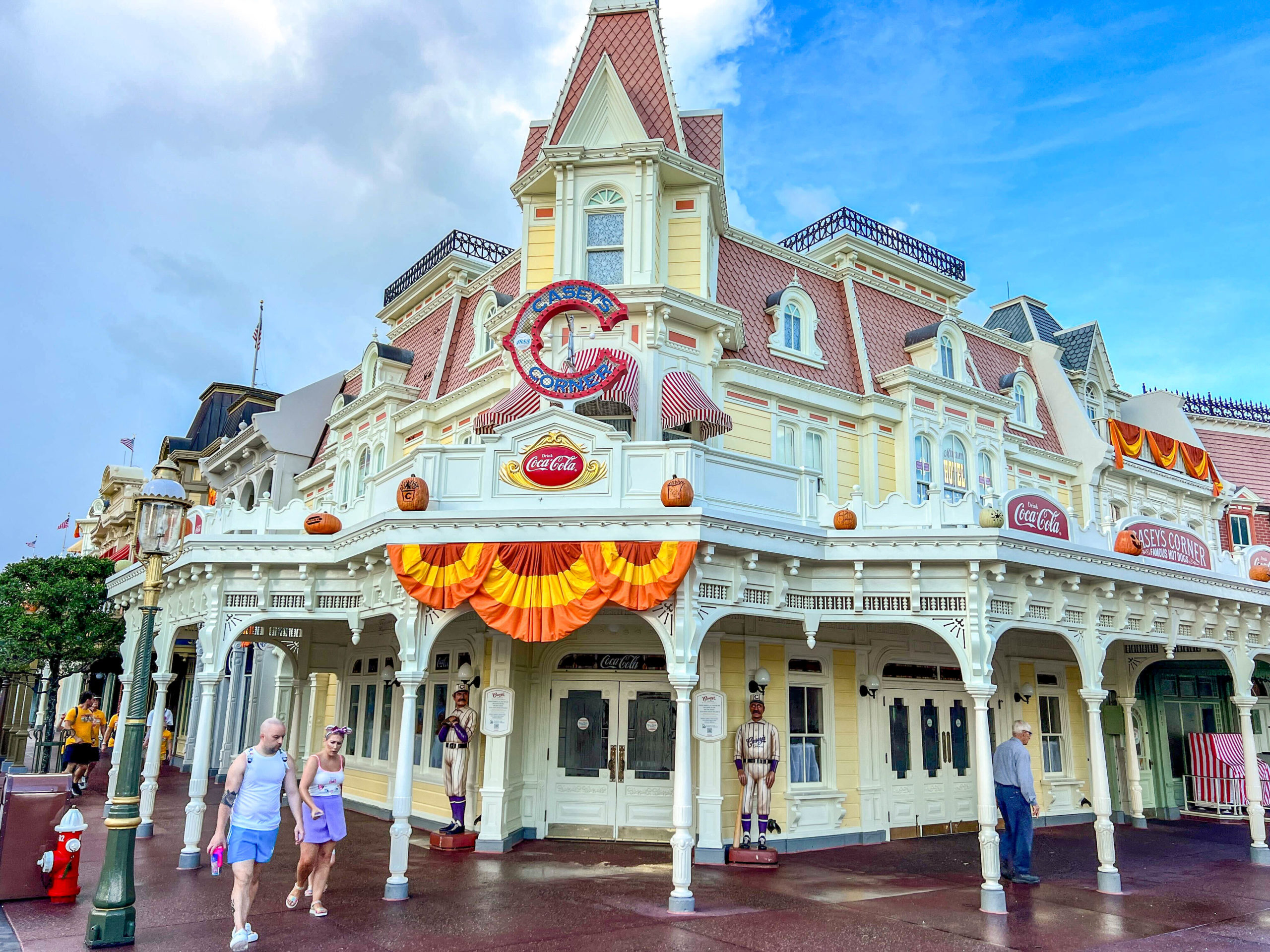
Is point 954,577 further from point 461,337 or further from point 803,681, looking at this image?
point 461,337

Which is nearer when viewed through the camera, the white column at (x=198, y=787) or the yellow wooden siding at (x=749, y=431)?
the white column at (x=198, y=787)

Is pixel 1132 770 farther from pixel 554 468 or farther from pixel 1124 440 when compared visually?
pixel 554 468

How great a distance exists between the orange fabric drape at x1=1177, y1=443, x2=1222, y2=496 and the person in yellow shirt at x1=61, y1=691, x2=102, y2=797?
92.8ft

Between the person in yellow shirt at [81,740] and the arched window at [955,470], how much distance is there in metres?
19.2

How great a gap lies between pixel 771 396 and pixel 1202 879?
994 cm

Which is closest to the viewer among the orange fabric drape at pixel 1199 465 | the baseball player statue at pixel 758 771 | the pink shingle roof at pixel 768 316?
the baseball player statue at pixel 758 771

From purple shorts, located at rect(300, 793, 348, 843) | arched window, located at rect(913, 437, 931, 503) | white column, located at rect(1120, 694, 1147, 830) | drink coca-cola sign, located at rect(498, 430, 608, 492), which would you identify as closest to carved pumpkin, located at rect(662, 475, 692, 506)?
drink coca-cola sign, located at rect(498, 430, 608, 492)

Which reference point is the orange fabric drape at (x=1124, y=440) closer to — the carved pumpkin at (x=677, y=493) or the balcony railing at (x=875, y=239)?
the balcony railing at (x=875, y=239)

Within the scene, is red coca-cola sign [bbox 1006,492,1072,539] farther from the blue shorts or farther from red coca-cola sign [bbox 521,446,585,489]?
the blue shorts

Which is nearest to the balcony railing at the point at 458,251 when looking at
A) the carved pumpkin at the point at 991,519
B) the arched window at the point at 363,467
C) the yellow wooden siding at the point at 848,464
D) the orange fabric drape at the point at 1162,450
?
the arched window at the point at 363,467

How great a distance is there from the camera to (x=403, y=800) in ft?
34.7

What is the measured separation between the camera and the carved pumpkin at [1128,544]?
1343cm

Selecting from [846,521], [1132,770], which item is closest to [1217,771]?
[1132,770]

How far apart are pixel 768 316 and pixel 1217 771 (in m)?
14.5
